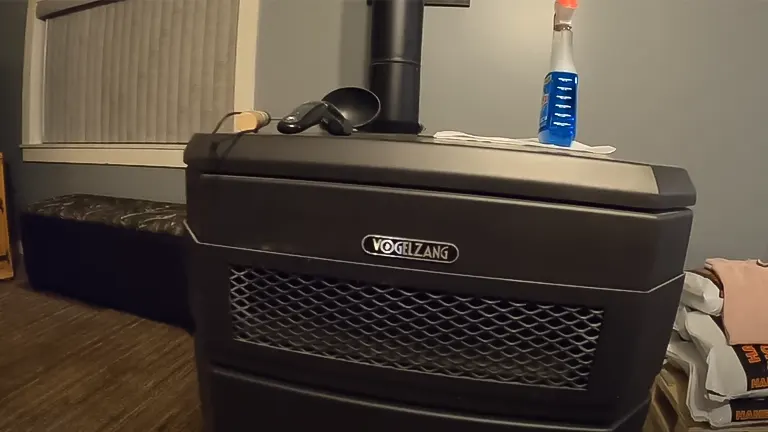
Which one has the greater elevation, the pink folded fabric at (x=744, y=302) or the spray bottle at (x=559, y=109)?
the spray bottle at (x=559, y=109)

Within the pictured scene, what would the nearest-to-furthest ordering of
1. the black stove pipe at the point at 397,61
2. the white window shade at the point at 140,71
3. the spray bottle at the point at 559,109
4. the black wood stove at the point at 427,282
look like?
the black wood stove at the point at 427,282
the spray bottle at the point at 559,109
the black stove pipe at the point at 397,61
the white window shade at the point at 140,71

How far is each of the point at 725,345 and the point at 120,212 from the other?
1.32m

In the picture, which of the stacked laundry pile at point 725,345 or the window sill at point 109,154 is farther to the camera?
the window sill at point 109,154

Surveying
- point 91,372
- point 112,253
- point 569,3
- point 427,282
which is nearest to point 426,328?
point 427,282

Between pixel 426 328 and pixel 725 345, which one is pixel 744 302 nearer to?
pixel 725 345

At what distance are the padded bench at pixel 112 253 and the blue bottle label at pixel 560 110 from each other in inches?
34.3

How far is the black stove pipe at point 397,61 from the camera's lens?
1188 mm

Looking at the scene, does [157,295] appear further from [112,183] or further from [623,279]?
[623,279]

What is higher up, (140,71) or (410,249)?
(140,71)

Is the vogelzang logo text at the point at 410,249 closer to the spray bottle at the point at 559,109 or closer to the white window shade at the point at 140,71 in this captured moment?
the spray bottle at the point at 559,109

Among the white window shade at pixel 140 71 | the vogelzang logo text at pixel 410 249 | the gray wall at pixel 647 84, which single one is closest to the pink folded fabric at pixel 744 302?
the gray wall at pixel 647 84

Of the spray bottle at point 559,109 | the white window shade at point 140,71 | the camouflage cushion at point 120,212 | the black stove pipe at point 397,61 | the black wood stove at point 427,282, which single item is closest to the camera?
the black wood stove at point 427,282

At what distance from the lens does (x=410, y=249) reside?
567 millimetres

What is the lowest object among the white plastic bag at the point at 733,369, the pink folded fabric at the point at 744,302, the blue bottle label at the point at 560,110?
the white plastic bag at the point at 733,369
